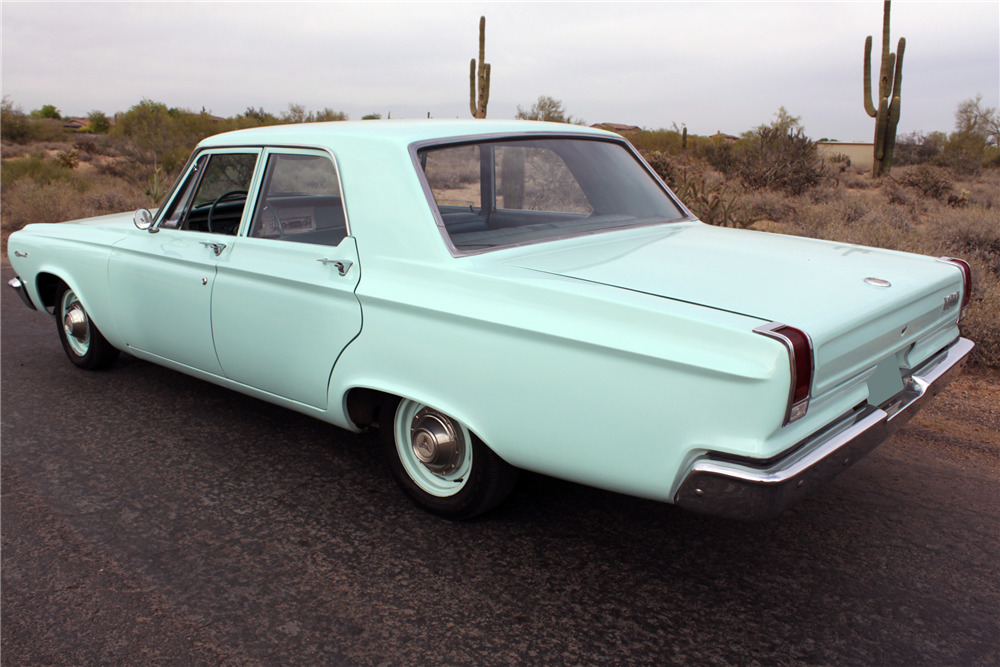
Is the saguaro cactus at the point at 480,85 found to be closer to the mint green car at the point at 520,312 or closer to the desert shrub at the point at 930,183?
the desert shrub at the point at 930,183

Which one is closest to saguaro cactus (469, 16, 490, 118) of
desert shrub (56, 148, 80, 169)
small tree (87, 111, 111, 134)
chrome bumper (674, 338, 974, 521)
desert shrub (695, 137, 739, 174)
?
desert shrub (695, 137, 739, 174)

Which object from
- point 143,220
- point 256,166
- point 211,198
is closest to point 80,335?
point 143,220

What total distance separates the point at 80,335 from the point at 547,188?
126 inches

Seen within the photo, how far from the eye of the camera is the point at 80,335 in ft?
16.5

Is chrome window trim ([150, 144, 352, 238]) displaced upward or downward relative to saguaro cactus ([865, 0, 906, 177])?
downward

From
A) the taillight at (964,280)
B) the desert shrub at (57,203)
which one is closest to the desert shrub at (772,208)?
the taillight at (964,280)

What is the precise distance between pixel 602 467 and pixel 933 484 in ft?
6.45

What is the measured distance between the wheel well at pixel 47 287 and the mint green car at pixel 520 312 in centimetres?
71

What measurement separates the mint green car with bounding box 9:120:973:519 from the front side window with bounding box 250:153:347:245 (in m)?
0.01

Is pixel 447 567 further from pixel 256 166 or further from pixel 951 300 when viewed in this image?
pixel 951 300

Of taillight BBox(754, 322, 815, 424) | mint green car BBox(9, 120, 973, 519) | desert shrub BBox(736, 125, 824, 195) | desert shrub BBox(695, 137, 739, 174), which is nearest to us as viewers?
taillight BBox(754, 322, 815, 424)

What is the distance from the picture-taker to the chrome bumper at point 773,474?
218cm

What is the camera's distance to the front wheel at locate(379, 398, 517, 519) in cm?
294

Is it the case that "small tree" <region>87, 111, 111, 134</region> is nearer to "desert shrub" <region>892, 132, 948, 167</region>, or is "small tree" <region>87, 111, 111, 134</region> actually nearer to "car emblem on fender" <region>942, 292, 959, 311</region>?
"desert shrub" <region>892, 132, 948, 167</region>
